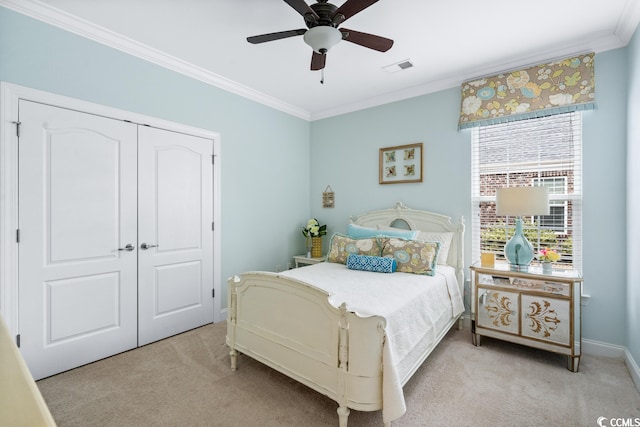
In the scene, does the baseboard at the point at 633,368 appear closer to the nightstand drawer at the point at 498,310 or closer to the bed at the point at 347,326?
the nightstand drawer at the point at 498,310

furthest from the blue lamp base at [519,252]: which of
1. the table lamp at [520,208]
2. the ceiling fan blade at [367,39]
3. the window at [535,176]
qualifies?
the ceiling fan blade at [367,39]

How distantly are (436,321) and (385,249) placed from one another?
2.86 feet

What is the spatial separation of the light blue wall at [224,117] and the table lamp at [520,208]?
269cm

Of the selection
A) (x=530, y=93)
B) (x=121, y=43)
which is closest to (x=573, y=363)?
(x=530, y=93)

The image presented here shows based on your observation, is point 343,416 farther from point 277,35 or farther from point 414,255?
point 277,35

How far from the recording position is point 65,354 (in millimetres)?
2404

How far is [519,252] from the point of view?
2.73 meters

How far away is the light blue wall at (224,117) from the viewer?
7.43ft

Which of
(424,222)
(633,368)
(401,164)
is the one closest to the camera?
(633,368)

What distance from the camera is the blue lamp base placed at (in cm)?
271

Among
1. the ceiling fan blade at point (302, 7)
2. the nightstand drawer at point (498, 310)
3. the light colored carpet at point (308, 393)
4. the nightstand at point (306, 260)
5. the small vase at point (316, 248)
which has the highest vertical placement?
the ceiling fan blade at point (302, 7)

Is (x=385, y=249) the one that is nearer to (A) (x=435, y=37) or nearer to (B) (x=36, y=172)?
(A) (x=435, y=37)

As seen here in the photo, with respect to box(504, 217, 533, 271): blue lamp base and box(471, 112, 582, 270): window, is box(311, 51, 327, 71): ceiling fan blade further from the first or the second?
box(504, 217, 533, 271): blue lamp base

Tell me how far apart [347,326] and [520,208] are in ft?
6.31
